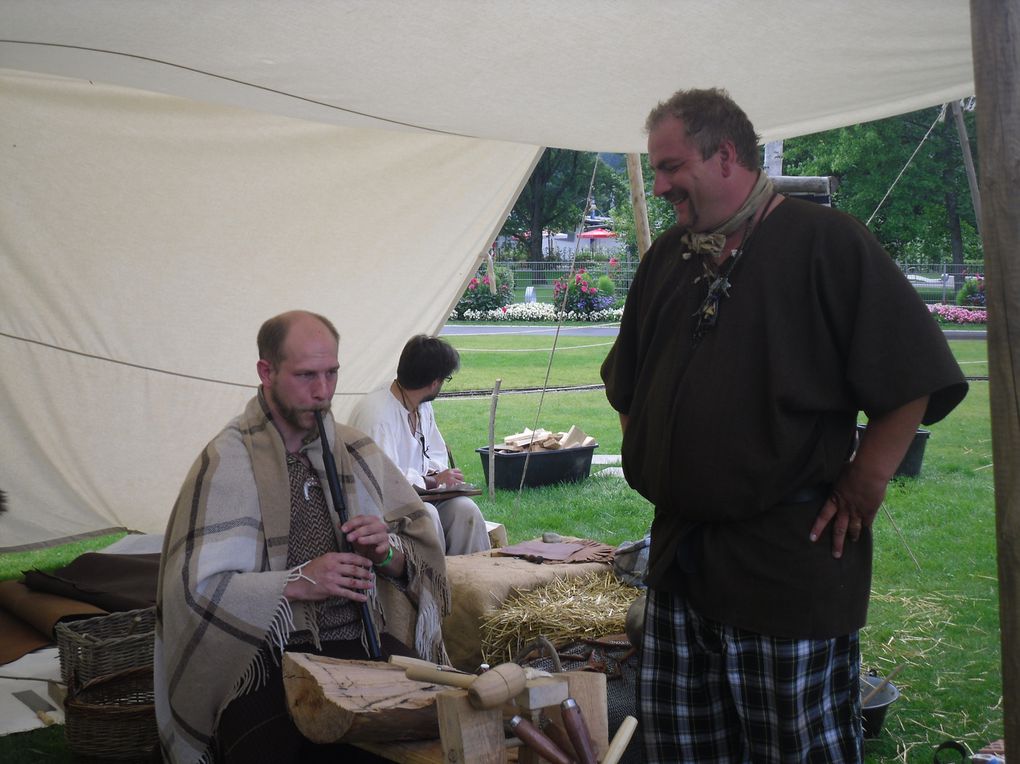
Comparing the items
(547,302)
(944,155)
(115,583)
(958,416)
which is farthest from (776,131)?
(547,302)

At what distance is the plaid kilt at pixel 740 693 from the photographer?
1958mm

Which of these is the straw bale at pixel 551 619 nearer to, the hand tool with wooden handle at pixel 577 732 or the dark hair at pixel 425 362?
the dark hair at pixel 425 362

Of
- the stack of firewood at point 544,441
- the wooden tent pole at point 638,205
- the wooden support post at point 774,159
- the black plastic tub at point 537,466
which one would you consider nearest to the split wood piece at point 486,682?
the wooden tent pole at point 638,205

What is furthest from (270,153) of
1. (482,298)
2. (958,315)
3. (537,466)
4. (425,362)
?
(482,298)

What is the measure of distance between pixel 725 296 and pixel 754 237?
142 mm

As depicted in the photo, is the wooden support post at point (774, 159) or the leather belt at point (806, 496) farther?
the wooden support post at point (774, 159)

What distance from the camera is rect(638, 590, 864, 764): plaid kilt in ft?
6.42

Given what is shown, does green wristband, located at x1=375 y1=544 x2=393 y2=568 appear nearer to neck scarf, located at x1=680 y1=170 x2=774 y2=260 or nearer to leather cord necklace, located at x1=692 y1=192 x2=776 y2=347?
leather cord necklace, located at x1=692 y1=192 x2=776 y2=347

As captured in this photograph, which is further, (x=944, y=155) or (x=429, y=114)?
(x=944, y=155)

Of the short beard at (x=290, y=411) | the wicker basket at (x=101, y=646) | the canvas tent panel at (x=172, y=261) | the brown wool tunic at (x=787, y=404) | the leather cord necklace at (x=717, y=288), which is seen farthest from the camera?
the canvas tent panel at (x=172, y=261)

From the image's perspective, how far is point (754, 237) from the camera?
2064 millimetres

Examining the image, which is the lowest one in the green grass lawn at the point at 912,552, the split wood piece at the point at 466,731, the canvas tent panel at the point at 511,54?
Answer: the green grass lawn at the point at 912,552

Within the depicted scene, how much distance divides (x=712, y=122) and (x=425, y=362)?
2.72 metres

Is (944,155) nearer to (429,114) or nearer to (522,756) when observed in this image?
(429,114)
